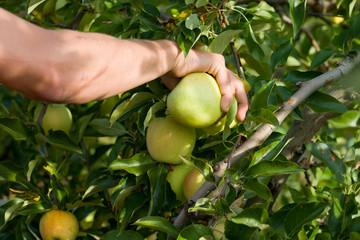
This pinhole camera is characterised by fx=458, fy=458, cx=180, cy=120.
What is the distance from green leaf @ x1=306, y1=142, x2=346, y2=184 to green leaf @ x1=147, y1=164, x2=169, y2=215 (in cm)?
38

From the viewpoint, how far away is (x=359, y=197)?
4.08ft

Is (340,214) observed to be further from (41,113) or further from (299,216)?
(41,113)

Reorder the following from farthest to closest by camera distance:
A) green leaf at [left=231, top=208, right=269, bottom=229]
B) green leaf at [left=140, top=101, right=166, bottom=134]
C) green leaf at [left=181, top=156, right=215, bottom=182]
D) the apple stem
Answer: the apple stem < green leaf at [left=140, top=101, right=166, bottom=134] < green leaf at [left=181, top=156, right=215, bottom=182] < green leaf at [left=231, top=208, right=269, bottom=229]

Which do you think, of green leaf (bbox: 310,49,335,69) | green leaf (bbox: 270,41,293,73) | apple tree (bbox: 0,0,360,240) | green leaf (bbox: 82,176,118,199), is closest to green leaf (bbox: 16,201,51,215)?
apple tree (bbox: 0,0,360,240)

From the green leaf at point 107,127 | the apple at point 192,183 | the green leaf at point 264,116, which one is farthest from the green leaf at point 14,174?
the green leaf at point 264,116

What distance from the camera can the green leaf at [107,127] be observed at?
4.38 ft

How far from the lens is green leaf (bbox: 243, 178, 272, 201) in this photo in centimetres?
85

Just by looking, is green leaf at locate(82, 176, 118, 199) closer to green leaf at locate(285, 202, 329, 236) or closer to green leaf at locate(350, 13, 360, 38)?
green leaf at locate(285, 202, 329, 236)

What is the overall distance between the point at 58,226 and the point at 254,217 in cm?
61

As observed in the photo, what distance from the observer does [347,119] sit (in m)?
1.54

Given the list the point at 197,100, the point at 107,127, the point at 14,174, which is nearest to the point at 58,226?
the point at 14,174

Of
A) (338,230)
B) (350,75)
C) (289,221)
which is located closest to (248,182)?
(289,221)

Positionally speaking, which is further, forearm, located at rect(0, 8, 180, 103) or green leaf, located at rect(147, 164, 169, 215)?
green leaf, located at rect(147, 164, 169, 215)

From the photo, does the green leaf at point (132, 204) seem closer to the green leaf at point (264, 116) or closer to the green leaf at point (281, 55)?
the green leaf at point (264, 116)
